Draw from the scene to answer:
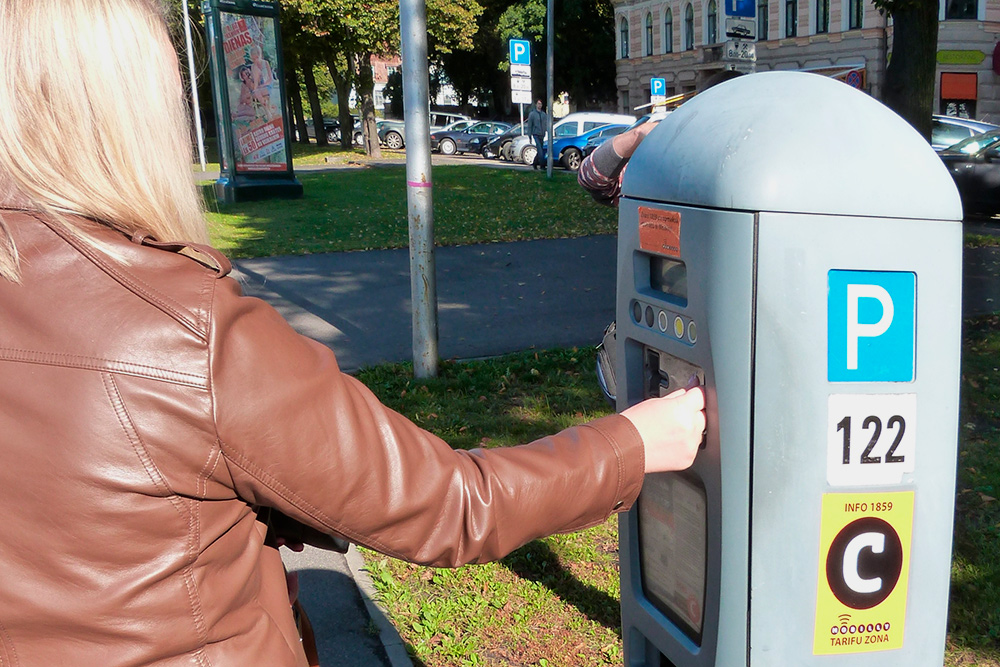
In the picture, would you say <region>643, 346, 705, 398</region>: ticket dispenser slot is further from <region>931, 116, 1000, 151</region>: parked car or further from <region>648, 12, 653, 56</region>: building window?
<region>648, 12, 653, 56</region>: building window

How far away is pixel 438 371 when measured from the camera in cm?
589

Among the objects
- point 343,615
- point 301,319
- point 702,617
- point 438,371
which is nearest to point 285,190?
point 301,319

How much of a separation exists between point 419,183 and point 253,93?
12074 mm

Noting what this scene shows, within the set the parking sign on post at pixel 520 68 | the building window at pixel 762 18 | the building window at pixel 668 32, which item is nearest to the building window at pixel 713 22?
the building window at pixel 762 18

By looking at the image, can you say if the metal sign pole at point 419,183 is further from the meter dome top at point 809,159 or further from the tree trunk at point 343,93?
the tree trunk at point 343,93

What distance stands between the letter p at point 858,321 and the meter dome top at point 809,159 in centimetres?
13

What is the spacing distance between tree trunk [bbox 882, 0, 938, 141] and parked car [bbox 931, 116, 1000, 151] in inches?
388

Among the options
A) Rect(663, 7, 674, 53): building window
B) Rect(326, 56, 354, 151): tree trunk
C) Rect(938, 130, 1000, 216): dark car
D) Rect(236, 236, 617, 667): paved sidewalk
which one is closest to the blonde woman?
Rect(236, 236, 617, 667): paved sidewalk

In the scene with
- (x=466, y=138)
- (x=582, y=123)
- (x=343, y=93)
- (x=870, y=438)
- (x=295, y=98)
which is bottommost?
(x=466, y=138)

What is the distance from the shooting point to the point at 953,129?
1814 centimetres

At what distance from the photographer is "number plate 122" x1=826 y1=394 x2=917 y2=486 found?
1.65 meters

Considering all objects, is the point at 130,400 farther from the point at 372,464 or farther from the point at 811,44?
the point at 811,44

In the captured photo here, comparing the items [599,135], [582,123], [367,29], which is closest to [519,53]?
[599,135]

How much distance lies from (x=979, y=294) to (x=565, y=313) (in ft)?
11.0
